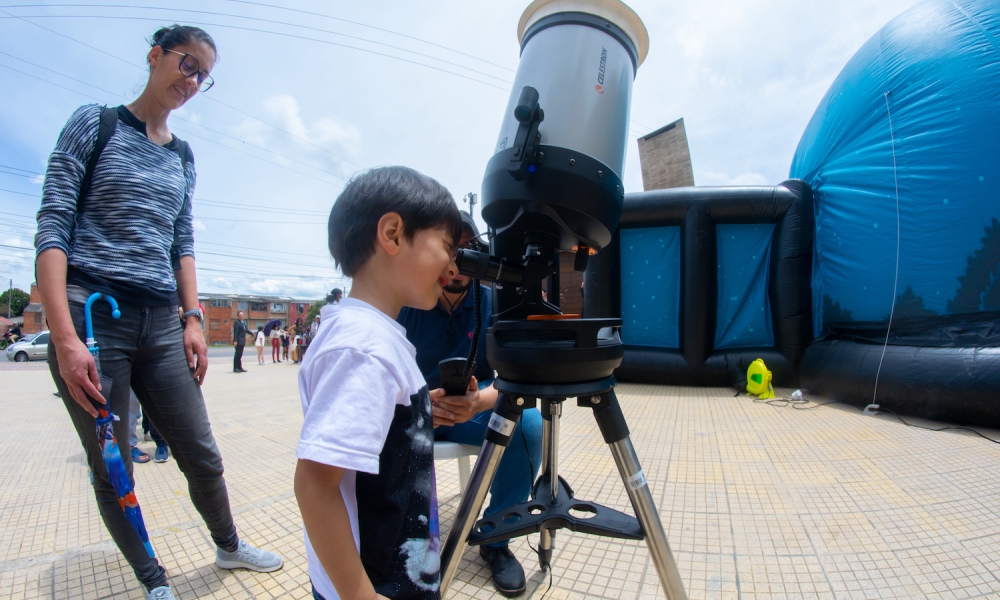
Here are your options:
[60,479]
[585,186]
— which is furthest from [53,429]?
[585,186]

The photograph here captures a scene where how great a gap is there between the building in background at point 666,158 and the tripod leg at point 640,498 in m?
8.46

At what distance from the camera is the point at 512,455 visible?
1439 mm

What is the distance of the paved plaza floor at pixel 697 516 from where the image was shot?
4.40 feet

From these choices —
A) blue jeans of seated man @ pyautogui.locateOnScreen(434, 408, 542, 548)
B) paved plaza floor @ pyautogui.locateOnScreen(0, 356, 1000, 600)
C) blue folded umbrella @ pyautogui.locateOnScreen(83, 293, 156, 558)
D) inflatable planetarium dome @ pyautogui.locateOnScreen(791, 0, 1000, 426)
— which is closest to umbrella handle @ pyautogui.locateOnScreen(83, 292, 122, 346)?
blue folded umbrella @ pyautogui.locateOnScreen(83, 293, 156, 558)

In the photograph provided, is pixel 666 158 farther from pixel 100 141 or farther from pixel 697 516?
pixel 100 141

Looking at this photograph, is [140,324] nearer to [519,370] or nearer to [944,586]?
[519,370]

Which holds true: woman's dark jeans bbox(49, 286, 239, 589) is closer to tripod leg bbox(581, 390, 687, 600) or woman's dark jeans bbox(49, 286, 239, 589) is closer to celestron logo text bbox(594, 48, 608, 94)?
tripod leg bbox(581, 390, 687, 600)

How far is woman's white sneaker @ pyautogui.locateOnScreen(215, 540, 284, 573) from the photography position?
1424mm

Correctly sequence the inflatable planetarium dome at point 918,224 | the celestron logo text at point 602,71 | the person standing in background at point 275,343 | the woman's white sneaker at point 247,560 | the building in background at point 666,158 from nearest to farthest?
the celestron logo text at point 602,71 < the woman's white sneaker at point 247,560 < the inflatable planetarium dome at point 918,224 < the building in background at point 666,158 < the person standing in background at point 275,343

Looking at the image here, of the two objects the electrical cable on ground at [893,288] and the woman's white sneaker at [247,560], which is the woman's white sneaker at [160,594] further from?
the electrical cable on ground at [893,288]

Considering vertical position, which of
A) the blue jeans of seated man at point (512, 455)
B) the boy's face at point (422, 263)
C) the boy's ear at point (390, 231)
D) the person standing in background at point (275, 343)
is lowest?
the person standing in background at point (275, 343)

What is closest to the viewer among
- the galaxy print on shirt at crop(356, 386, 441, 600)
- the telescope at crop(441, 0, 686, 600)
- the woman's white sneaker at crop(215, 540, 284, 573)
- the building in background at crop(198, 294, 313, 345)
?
the galaxy print on shirt at crop(356, 386, 441, 600)

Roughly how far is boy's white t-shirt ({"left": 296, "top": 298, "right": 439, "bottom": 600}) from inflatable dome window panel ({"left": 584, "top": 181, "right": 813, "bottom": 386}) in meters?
4.34

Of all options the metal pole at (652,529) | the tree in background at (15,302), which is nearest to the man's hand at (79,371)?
the metal pole at (652,529)
